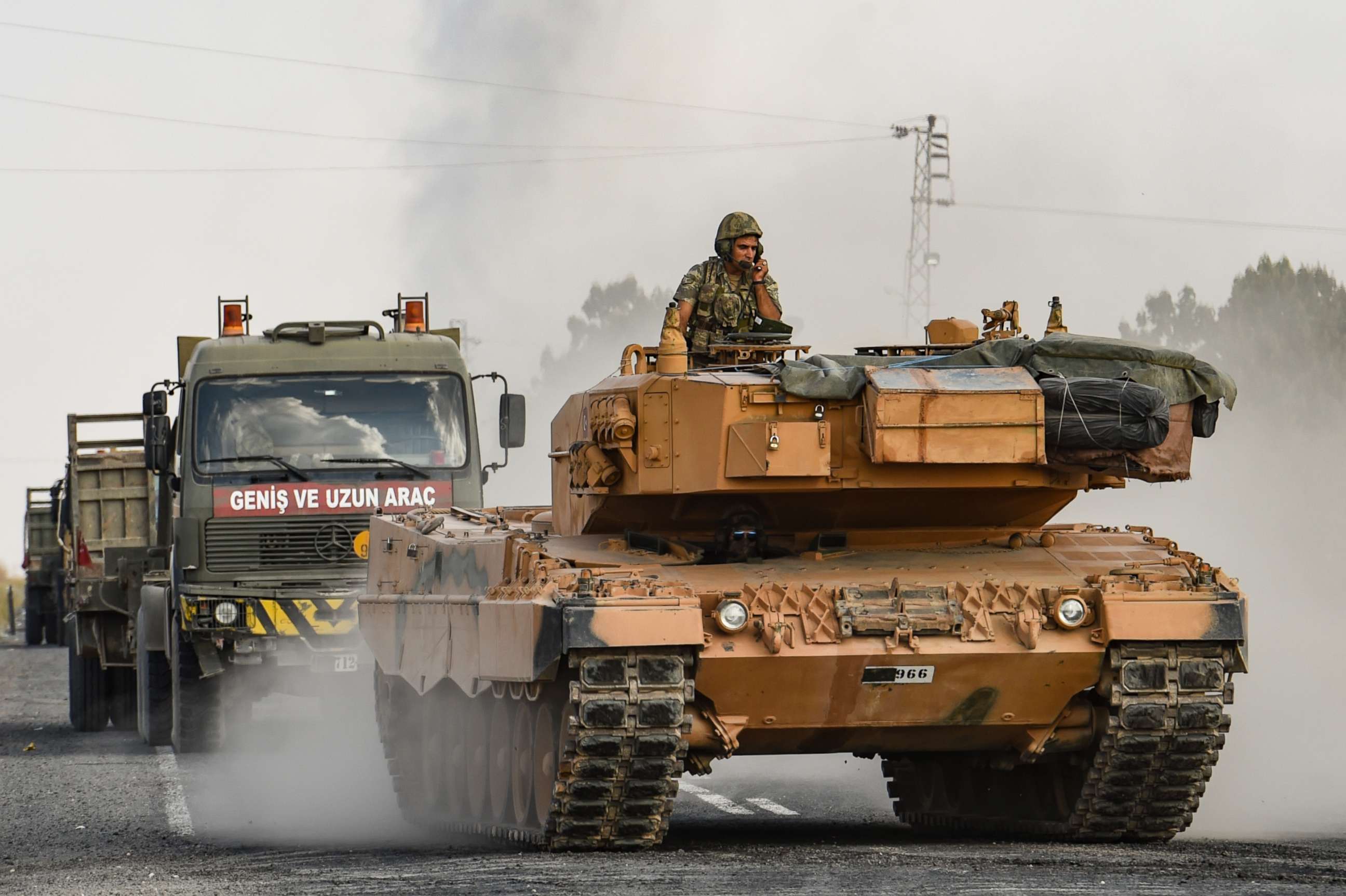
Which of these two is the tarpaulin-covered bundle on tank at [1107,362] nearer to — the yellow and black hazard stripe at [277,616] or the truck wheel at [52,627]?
the yellow and black hazard stripe at [277,616]

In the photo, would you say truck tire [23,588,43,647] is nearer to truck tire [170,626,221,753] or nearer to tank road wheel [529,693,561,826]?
truck tire [170,626,221,753]

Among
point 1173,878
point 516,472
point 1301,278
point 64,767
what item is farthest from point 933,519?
point 516,472

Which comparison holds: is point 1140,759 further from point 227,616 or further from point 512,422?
point 227,616

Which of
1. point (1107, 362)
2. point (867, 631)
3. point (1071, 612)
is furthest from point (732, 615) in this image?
point (1107, 362)

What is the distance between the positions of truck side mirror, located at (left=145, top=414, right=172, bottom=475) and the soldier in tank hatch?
→ 604 centimetres

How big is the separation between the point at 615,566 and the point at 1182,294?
98.3 ft

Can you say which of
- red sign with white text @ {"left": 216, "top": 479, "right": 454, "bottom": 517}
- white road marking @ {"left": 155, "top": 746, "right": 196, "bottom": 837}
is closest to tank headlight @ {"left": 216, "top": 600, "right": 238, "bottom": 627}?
red sign with white text @ {"left": 216, "top": 479, "right": 454, "bottom": 517}

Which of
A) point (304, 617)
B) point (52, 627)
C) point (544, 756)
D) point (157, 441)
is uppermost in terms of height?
point (157, 441)

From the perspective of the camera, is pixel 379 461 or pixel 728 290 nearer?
pixel 728 290

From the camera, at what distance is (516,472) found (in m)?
56.7

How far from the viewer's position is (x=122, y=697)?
24.4 metres

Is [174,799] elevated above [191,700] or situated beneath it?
situated beneath

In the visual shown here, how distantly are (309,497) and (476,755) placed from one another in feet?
15.9

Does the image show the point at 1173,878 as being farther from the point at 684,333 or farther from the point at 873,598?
the point at 684,333
